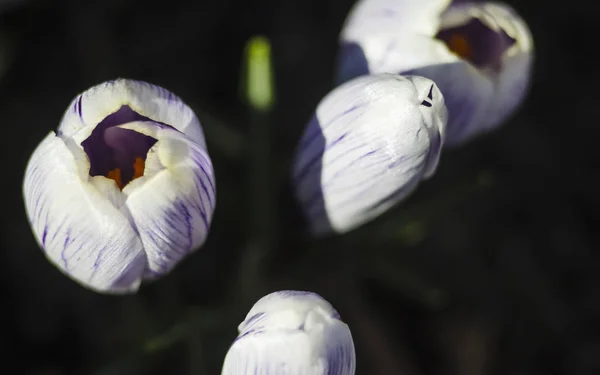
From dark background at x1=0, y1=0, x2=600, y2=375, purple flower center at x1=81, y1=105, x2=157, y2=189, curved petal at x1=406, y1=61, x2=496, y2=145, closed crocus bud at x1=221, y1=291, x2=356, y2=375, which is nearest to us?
closed crocus bud at x1=221, y1=291, x2=356, y2=375

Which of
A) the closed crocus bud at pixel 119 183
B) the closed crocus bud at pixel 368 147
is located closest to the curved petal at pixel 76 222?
the closed crocus bud at pixel 119 183

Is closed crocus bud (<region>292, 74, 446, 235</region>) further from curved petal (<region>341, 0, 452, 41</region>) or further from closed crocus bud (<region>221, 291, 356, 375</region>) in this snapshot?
closed crocus bud (<region>221, 291, 356, 375</region>)

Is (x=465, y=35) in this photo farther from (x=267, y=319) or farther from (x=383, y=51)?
(x=267, y=319)

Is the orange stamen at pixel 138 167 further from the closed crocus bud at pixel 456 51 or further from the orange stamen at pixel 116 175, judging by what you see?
the closed crocus bud at pixel 456 51

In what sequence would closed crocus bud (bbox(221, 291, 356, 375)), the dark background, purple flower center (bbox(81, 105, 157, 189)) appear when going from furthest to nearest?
the dark background, purple flower center (bbox(81, 105, 157, 189)), closed crocus bud (bbox(221, 291, 356, 375))

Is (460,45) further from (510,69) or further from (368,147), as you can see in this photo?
(368,147)

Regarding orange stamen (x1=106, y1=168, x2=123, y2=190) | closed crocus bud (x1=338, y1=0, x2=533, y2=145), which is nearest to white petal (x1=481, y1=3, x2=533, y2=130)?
closed crocus bud (x1=338, y1=0, x2=533, y2=145)

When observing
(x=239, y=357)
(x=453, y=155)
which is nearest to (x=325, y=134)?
(x=239, y=357)
